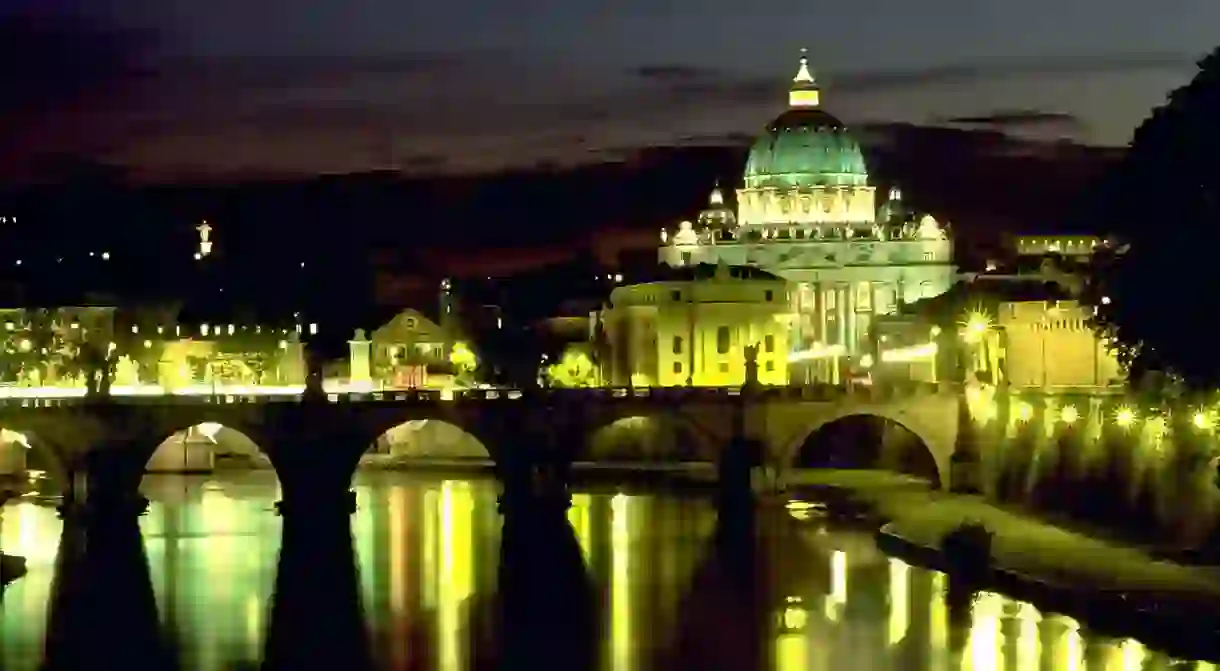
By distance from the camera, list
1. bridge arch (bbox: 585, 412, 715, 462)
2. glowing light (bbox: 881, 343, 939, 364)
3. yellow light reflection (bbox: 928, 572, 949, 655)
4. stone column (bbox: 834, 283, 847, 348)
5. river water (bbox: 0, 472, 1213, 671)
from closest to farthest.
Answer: river water (bbox: 0, 472, 1213, 671) → yellow light reflection (bbox: 928, 572, 949, 655) → bridge arch (bbox: 585, 412, 715, 462) → glowing light (bbox: 881, 343, 939, 364) → stone column (bbox: 834, 283, 847, 348)

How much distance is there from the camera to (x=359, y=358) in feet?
411

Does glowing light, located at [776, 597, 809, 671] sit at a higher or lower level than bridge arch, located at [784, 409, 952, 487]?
lower

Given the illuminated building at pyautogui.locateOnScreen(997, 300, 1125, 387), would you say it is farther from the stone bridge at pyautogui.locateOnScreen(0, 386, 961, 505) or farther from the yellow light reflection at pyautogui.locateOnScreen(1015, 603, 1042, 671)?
the yellow light reflection at pyautogui.locateOnScreen(1015, 603, 1042, 671)

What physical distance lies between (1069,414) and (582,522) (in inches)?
519

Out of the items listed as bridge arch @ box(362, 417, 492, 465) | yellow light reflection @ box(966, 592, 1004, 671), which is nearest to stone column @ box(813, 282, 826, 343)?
bridge arch @ box(362, 417, 492, 465)

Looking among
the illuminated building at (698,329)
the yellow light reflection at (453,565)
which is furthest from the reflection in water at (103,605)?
the illuminated building at (698,329)

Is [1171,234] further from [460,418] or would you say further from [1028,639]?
[460,418]

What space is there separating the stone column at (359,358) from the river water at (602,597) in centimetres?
3925

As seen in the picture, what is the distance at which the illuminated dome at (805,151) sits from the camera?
15312cm

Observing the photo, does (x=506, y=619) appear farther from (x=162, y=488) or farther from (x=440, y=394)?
(x=162, y=488)

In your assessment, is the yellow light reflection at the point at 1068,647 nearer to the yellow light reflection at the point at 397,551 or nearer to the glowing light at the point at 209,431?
the yellow light reflection at the point at 397,551

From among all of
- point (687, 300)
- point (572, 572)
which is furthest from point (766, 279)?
point (572, 572)

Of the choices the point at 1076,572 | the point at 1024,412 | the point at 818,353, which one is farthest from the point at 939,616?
the point at 818,353

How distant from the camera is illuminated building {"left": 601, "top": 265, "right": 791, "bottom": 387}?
123 m
